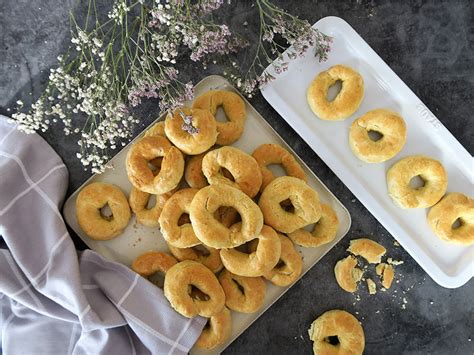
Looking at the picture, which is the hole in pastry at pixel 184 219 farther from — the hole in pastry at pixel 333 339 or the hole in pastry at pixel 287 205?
the hole in pastry at pixel 333 339

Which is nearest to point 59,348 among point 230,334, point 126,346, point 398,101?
point 126,346

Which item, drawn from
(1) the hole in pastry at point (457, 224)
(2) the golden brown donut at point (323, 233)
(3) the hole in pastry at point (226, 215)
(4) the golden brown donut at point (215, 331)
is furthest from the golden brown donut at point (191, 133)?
(1) the hole in pastry at point (457, 224)

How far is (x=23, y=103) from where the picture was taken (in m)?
1.93

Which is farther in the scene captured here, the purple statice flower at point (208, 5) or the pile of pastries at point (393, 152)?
the pile of pastries at point (393, 152)

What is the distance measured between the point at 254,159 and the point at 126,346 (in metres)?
0.79

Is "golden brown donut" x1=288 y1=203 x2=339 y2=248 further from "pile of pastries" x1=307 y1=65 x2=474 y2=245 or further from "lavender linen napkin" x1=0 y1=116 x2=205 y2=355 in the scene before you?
"lavender linen napkin" x1=0 y1=116 x2=205 y2=355

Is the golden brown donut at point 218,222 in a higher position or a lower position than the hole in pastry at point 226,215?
higher

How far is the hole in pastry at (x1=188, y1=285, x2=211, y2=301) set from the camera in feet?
6.03

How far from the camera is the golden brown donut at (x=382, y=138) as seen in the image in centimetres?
188

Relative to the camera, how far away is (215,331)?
1838mm

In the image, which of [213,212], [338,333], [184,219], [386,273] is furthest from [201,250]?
[386,273]

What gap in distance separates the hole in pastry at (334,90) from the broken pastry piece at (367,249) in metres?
0.55

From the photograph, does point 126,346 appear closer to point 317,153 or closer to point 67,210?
point 67,210

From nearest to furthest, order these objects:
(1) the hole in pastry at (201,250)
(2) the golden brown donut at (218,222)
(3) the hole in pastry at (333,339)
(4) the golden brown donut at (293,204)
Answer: (2) the golden brown donut at (218,222)
(4) the golden brown donut at (293,204)
(1) the hole in pastry at (201,250)
(3) the hole in pastry at (333,339)
